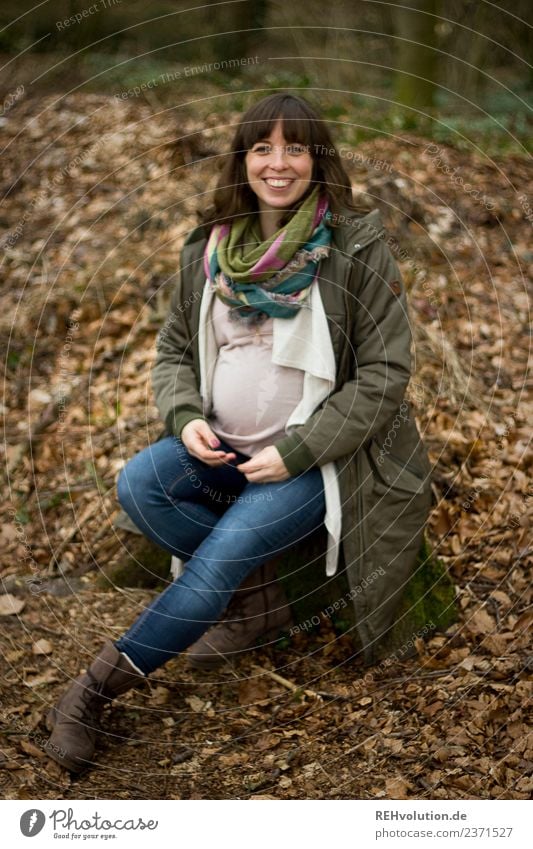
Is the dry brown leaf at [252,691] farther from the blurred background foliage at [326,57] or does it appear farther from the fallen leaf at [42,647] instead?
the blurred background foliage at [326,57]

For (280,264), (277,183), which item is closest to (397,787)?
(280,264)

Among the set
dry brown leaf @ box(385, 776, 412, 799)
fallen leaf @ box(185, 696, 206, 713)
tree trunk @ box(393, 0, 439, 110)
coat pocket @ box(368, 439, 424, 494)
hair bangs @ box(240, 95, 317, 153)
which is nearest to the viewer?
→ dry brown leaf @ box(385, 776, 412, 799)

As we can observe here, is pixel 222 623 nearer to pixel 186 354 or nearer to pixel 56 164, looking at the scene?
pixel 186 354

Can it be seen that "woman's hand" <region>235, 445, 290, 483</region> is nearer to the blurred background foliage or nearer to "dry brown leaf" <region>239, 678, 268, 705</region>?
"dry brown leaf" <region>239, 678, 268, 705</region>

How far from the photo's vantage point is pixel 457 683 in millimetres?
3127

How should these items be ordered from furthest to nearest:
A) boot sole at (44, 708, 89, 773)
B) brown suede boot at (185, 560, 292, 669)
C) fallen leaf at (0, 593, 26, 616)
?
fallen leaf at (0, 593, 26, 616) → brown suede boot at (185, 560, 292, 669) → boot sole at (44, 708, 89, 773)

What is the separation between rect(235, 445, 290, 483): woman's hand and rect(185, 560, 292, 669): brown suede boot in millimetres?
490

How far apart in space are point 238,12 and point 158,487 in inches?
375

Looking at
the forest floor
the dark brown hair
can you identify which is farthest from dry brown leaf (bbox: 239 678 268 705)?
the dark brown hair

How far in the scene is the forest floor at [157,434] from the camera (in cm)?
290

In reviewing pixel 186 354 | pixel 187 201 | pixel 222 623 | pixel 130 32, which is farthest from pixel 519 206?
pixel 130 32

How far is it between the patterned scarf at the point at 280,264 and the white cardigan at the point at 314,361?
1.8 inches

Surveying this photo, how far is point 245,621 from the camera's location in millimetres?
3393

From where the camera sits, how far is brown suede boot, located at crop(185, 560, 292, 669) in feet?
10.9
